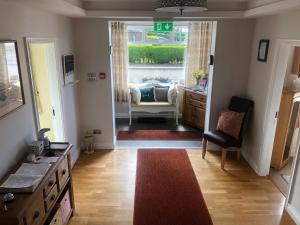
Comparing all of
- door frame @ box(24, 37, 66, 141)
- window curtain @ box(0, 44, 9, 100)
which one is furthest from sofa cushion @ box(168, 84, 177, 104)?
window curtain @ box(0, 44, 9, 100)

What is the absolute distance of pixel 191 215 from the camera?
109 inches

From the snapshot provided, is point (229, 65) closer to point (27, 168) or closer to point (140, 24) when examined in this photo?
point (140, 24)

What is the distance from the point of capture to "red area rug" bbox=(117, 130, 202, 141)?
487 centimetres

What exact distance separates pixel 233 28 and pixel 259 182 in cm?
236

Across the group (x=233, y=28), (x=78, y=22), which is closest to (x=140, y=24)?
(x=78, y=22)

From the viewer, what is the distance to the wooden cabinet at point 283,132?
3.46m

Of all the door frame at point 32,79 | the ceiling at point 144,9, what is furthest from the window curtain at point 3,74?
the ceiling at point 144,9

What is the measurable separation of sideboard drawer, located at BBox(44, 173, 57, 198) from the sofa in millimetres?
3393

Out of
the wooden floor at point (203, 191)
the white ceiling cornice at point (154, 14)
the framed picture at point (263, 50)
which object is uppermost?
the white ceiling cornice at point (154, 14)

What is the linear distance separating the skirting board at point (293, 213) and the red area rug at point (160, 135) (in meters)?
2.23

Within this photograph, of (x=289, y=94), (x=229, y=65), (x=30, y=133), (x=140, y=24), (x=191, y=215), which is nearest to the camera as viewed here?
(x=30, y=133)

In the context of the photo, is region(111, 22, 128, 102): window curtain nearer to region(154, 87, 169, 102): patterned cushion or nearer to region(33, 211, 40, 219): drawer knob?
region(154, 87, 169, 102): patterned cushion

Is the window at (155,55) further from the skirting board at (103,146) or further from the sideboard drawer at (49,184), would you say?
the sideboard drawer at (49,184)

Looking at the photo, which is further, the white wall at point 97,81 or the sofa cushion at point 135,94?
the sofa cushion at point 135,94
